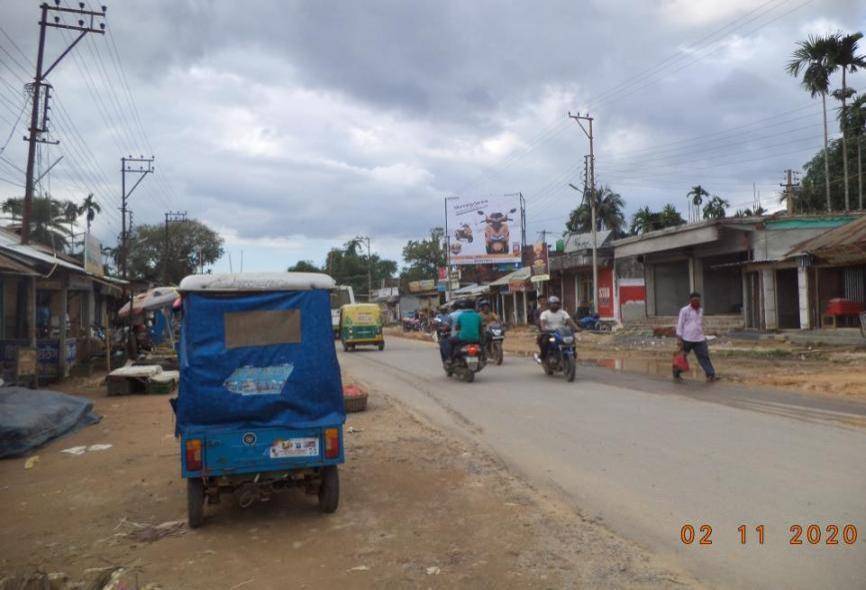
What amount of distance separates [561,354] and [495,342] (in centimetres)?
429

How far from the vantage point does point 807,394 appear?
11492 millimetres

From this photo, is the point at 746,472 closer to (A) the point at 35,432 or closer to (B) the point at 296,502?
(B) the point at 296,502

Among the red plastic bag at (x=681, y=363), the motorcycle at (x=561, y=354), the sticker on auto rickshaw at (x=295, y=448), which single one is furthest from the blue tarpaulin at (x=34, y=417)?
the red plastic bag at (x=681, y=363)

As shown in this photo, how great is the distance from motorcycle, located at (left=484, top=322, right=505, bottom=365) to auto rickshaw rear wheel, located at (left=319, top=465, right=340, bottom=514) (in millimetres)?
12771

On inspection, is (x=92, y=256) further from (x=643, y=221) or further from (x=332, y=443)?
(x=643, y=221)

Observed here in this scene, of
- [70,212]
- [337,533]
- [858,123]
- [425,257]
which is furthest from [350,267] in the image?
[337,533]

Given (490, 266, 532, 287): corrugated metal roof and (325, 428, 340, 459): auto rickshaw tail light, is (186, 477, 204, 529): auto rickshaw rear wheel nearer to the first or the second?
(325, 428, 340, 459): auto rickshaw tail light

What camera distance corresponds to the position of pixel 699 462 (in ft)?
22.5

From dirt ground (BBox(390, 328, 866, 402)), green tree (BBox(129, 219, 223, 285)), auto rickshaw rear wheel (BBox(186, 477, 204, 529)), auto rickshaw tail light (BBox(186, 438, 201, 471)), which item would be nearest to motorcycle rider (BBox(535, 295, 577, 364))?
dirt ground (BBox(390, 328, 866, 402))

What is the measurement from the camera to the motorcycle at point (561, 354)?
14086mm

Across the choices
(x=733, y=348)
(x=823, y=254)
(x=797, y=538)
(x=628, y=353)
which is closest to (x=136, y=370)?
(x=797, y=538)

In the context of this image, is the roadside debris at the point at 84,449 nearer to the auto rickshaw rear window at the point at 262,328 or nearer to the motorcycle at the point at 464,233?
the auto rickshaw rear window at the point at 262,328

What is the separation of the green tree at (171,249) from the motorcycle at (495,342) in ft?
160

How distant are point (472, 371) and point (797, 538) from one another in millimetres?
9746
